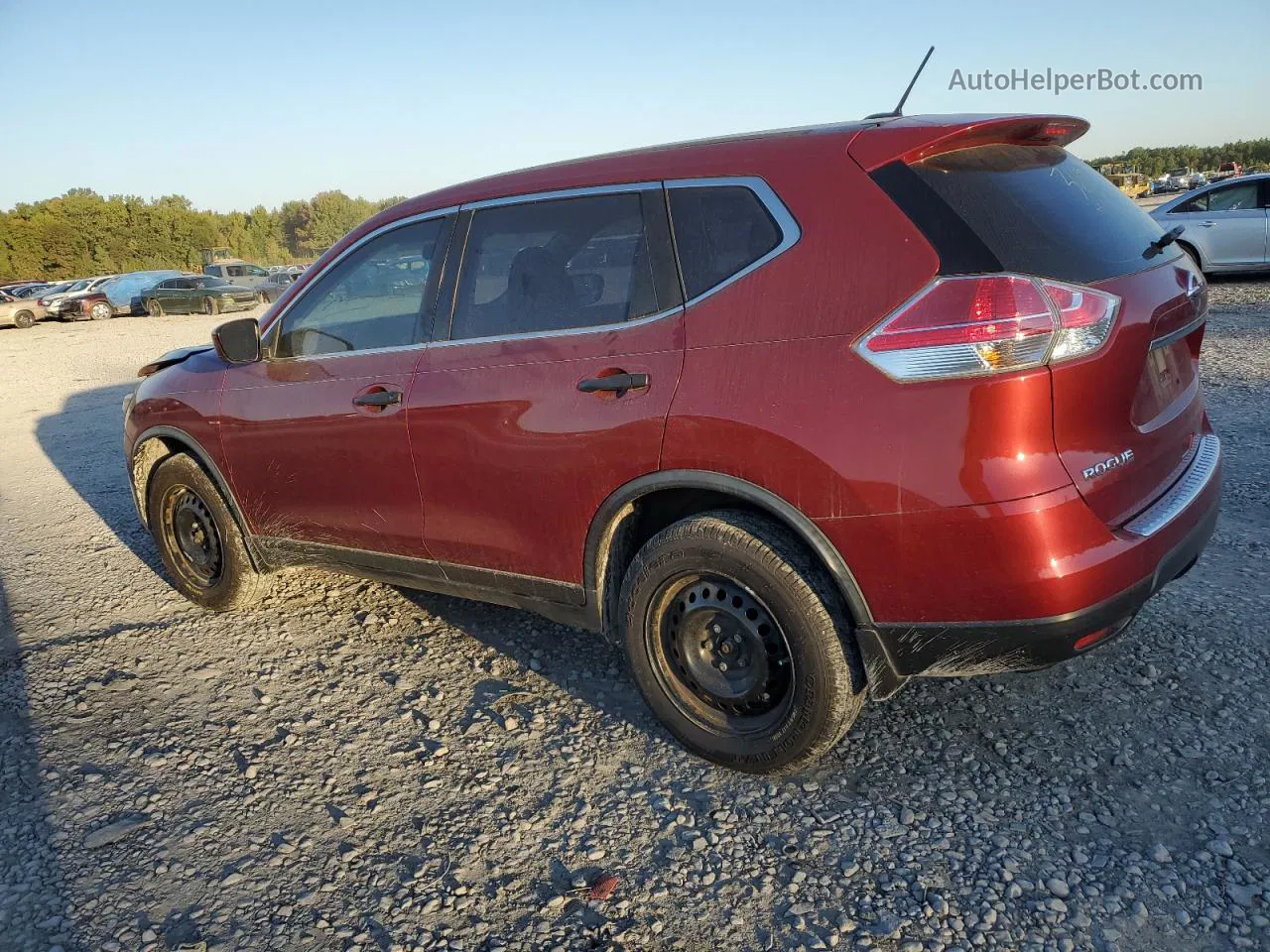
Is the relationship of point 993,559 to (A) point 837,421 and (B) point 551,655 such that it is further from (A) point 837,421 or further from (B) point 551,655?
(B) point 551,655

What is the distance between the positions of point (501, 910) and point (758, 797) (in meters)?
0.86

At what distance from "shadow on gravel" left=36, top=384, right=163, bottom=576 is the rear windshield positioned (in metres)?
4.71

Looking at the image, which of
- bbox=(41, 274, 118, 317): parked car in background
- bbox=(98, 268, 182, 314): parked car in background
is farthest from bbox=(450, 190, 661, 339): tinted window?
bbox=(41, 274, 118, 317): parked car in background

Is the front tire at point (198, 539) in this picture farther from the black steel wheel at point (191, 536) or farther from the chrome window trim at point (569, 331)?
the chrome window trim at point (569, 331)

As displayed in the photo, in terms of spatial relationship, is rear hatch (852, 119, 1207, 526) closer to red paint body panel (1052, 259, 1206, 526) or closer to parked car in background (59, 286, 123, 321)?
red paint body panel (1052, 259, 1206, 526)

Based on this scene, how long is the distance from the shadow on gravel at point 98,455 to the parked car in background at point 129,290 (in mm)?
21814

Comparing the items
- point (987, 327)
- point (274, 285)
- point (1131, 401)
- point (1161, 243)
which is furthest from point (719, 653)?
point (274, 285)

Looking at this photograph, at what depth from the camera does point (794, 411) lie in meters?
2.50

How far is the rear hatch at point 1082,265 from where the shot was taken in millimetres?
2355

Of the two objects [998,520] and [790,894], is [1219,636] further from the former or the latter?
[790,894]

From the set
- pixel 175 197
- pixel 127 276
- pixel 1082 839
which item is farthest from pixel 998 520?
pixel 175 197

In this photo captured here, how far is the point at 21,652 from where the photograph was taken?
4.22 m

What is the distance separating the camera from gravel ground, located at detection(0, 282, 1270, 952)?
7.66ft

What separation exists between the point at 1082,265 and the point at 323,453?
9.49 ft
